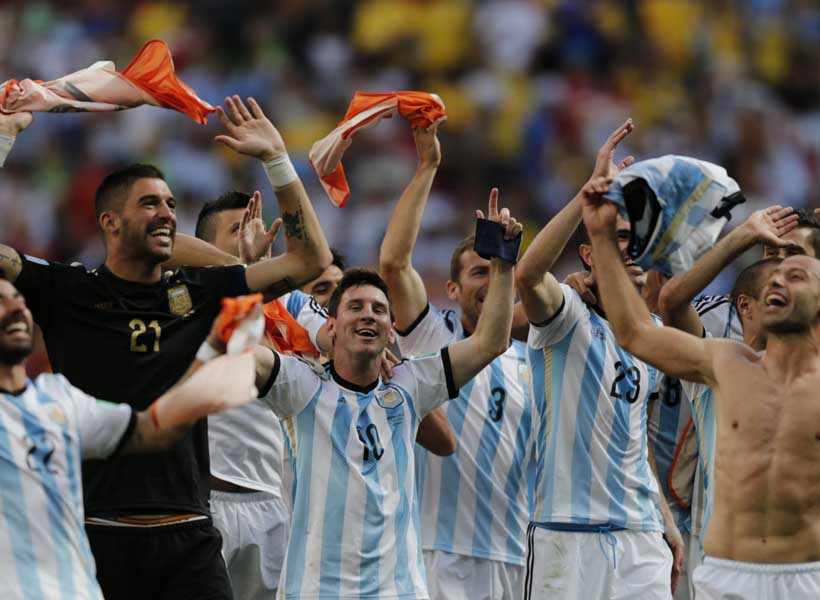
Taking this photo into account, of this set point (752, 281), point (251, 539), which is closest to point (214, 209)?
point (251, 539)

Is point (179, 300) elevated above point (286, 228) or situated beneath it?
situated beneath

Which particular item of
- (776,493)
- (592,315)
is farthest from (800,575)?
(592,315)

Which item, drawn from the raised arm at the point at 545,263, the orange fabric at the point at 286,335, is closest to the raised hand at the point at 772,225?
the raised arm at the point at 545,263

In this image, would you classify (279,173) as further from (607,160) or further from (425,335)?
(425,335)

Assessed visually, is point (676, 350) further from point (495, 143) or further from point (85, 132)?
point (85, 132)

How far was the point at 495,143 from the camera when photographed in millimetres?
12633

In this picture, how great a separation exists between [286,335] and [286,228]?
3.26ft

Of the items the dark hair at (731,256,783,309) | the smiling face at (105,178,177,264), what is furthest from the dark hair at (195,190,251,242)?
the dark hair at (731,256,783,309)

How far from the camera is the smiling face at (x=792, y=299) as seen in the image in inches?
230

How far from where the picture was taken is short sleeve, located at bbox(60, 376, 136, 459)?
4.86 m

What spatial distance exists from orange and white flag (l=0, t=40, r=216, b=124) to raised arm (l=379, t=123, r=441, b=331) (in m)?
1.07

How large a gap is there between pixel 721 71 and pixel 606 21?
114 cm

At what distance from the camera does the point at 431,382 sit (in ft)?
21.1

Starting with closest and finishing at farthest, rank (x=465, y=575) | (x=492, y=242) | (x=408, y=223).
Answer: (x=492, y=242), (x=408, y=223), (x=465, y=575)
